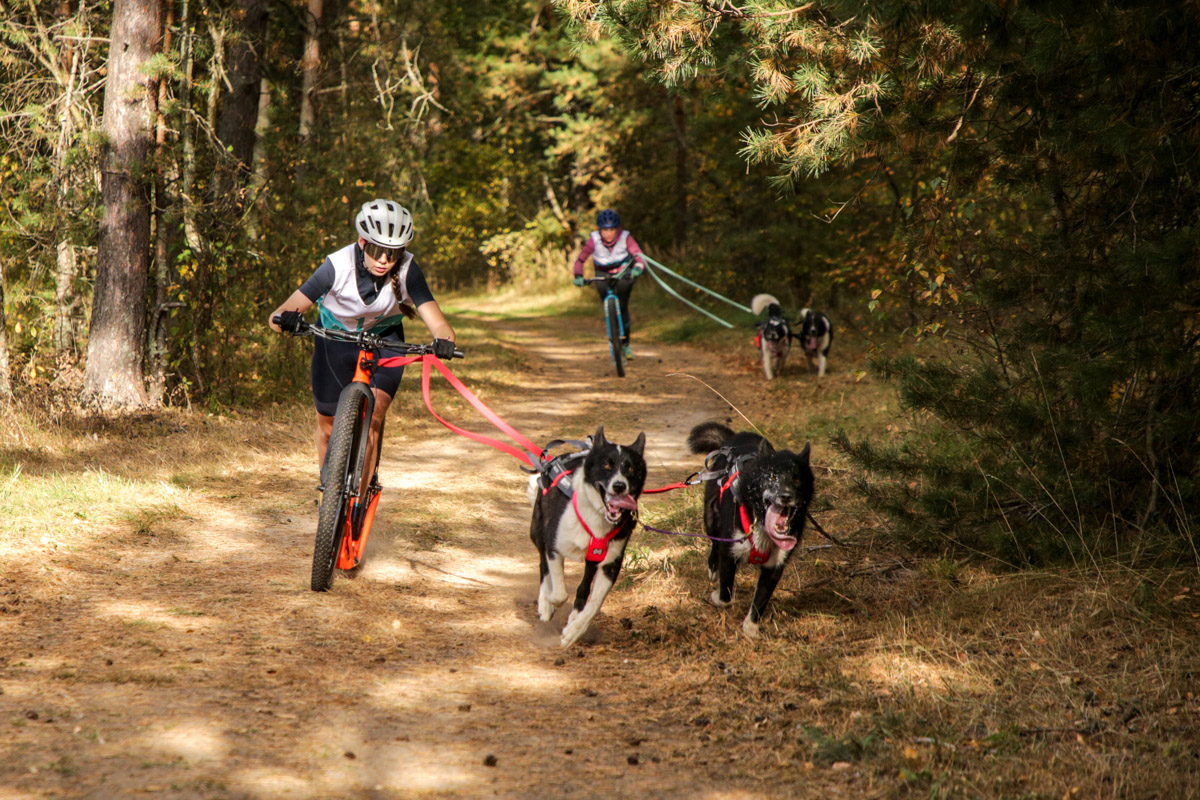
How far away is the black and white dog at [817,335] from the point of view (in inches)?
525

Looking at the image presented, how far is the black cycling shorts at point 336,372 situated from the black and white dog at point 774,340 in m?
8.29

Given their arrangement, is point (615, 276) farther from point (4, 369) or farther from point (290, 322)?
point (290, 322)

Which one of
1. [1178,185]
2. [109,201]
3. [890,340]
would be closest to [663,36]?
[1178,185]

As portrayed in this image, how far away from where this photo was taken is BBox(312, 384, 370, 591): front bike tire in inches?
211

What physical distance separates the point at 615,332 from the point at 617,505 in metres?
9.19

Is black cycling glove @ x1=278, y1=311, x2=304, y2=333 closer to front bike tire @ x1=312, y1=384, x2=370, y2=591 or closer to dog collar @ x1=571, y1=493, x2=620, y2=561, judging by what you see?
front bike tire @ x1=312, y1=384, x2=370, y2=591

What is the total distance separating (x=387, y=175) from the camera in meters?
17.3

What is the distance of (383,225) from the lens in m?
5.50

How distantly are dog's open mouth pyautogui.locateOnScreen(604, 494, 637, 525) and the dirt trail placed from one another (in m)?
0.81

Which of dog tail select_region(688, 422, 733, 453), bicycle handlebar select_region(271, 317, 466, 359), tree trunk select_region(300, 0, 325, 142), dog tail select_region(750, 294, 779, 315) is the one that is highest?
tree trunk select_region(300, 0, 325, 142)

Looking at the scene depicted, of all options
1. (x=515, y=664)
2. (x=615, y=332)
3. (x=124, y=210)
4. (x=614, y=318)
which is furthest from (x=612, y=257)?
(x=515, y=664)

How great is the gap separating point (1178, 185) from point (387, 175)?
14282 mm

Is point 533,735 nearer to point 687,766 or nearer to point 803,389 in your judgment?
point 687,766

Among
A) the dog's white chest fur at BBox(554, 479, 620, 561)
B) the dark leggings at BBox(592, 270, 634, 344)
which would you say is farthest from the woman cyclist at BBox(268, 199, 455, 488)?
the dark leggings at BBox(592, 270, 634, 344)
